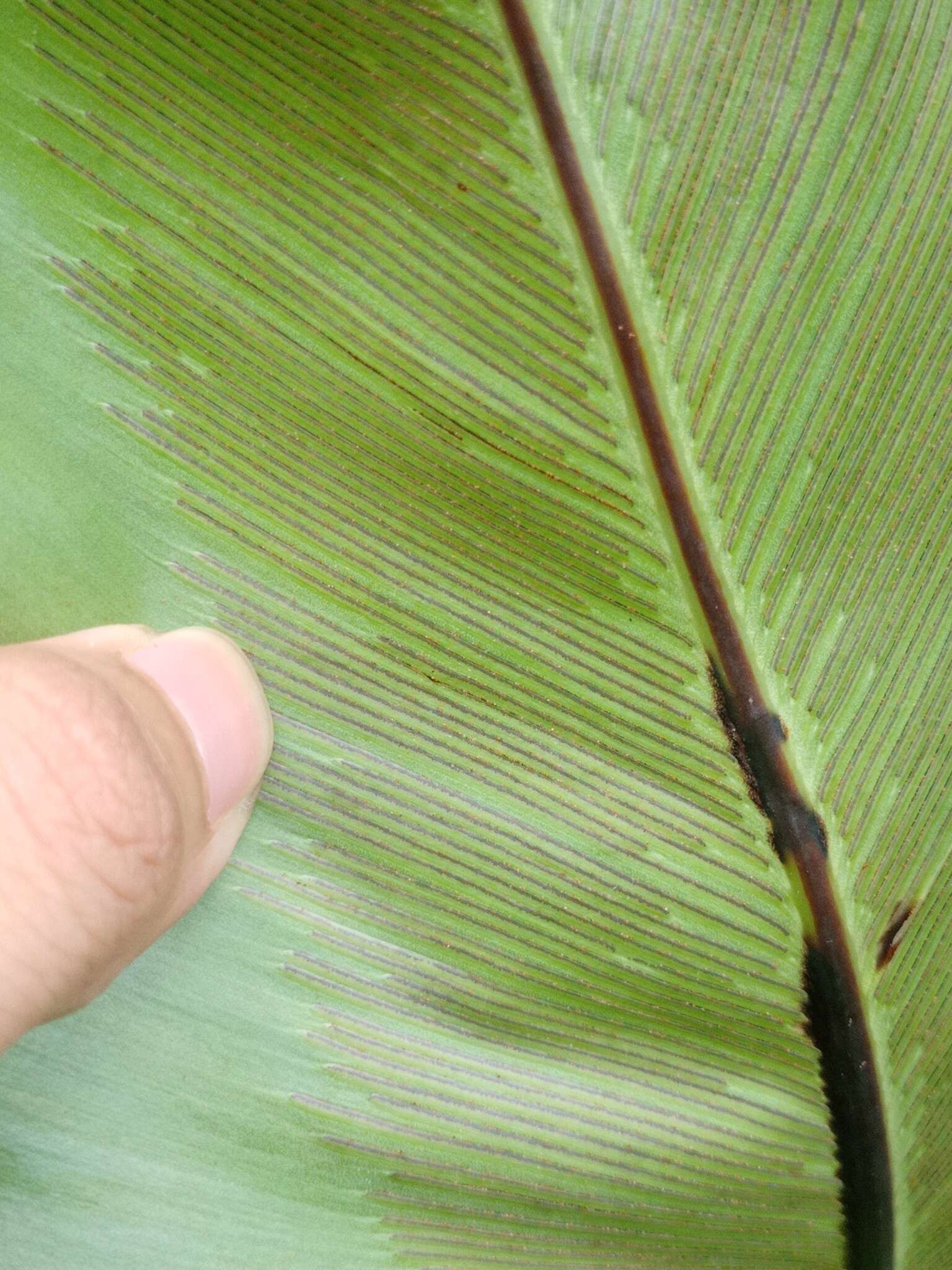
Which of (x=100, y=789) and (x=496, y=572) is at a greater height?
(x=496, y=572)

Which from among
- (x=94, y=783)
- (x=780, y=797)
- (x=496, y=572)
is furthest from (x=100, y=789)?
(x=780, y=797)

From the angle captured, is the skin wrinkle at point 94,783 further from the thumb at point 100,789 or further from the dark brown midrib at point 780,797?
the dark brown midrib at point 780,797

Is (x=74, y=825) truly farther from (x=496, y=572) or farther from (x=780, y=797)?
(x=780, y=797)

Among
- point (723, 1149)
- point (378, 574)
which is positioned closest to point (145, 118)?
point (378, 574)

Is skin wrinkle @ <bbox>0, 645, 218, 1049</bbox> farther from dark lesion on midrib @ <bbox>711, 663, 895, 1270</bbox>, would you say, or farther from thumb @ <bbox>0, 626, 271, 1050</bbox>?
dark lesion on midrib @ <bbox>711, 663, 895, 1270</bbox>

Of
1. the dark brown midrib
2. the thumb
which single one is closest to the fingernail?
the thumb

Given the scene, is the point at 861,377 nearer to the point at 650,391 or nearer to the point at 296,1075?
the point at 650,391

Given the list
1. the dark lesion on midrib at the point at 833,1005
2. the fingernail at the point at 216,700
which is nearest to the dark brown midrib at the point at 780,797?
the dark lesion on midrib at the point at 833,1005
